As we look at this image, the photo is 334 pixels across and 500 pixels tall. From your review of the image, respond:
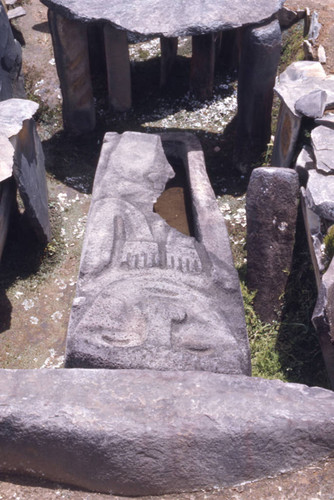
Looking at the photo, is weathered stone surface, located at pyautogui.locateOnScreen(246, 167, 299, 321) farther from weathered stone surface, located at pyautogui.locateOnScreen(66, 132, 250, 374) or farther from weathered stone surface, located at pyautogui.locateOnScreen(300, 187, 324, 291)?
weathered stone surface, located at pyautogui.locateOnScreen(66, 132, 250, 374)

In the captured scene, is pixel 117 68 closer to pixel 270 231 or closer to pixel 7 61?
pixel 7 61

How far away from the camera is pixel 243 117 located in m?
5.62

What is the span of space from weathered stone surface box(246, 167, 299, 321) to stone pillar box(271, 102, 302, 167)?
0.72m

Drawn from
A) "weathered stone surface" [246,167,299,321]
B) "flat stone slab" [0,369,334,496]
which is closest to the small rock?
"weathered stone surface" [246,167,299,321]

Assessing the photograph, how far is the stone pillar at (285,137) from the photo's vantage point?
4773 millimetres

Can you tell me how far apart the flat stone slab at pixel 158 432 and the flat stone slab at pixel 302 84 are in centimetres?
283

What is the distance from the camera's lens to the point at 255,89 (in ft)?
17.7

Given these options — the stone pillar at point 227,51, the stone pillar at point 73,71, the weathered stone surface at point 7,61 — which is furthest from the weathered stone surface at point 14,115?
the stone pillar at point 227,51

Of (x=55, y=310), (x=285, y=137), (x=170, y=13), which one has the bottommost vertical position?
(x=55, y=310)

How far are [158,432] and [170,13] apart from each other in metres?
4.07

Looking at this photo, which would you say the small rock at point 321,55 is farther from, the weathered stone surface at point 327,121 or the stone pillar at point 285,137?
the weathered stone surface at point 327,121

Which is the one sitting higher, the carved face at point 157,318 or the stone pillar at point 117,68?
the stone pillar at point 117,68

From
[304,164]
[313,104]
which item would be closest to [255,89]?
[313,104]

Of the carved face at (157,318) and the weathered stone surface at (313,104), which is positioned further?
the weathered stone surface at (313,104)
